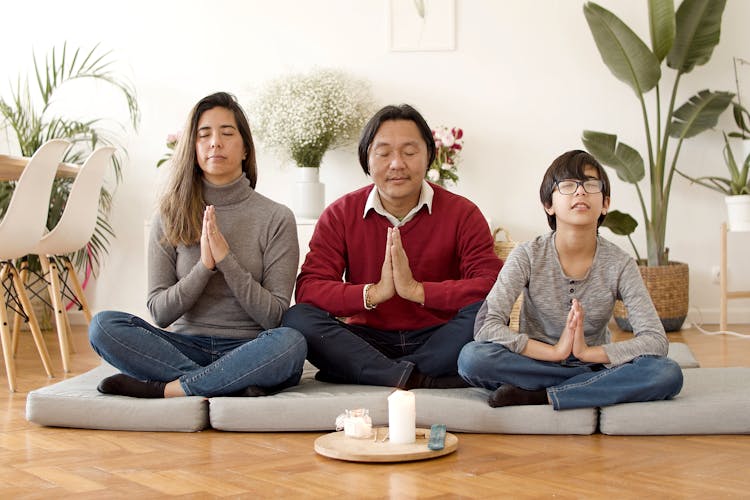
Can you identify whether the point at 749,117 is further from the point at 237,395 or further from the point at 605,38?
the point at 237,395

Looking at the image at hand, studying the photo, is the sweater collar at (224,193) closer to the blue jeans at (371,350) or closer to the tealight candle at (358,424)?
the blue jeans at (371,350)

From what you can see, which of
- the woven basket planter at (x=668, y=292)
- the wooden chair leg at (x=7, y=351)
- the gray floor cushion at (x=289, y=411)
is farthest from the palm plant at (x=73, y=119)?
the gray floor cushion at (x=289, y=411)

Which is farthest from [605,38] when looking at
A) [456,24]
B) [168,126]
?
[168,126]

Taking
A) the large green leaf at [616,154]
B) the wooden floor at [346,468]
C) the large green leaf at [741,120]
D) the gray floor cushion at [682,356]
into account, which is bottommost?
the wooden floor at [346,468]

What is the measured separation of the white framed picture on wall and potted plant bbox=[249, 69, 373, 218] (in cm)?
40

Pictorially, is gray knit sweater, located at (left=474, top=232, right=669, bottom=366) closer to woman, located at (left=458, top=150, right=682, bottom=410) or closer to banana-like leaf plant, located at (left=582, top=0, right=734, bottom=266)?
woman, located at (left=458, top=150, right=682, bottom=410)

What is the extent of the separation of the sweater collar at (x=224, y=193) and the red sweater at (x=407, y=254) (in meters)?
0.27

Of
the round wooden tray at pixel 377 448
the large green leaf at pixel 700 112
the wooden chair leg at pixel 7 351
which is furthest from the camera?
the large green leaf at pixel 700 112

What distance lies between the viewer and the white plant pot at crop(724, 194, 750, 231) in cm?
479

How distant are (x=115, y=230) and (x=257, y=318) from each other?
2832 millimetres

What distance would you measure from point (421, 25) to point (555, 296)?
2905 millimetres

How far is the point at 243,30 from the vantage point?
17.6ft

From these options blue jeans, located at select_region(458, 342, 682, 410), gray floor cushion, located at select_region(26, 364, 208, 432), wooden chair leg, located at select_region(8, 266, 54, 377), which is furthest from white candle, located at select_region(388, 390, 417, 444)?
wooden chair leg, located at select_region(8, 266, 54, 377)

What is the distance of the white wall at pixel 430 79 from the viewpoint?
5234 millimetres
